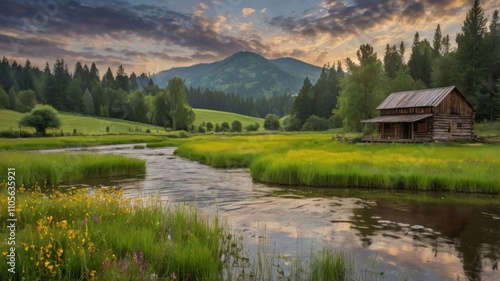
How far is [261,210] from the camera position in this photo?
1469 cm

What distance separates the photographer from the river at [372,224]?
8.85 metres

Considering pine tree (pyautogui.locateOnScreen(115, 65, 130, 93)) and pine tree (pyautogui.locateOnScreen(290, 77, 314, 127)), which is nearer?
pine tree (pyautogui.locateOnScreen(290, 77, 314, 127))

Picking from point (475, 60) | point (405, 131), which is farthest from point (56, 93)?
point (475, 60)

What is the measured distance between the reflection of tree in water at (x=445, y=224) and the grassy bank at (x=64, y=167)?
18801mm

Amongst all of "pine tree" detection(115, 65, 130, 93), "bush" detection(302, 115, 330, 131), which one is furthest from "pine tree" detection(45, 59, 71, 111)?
"bush" detection(302, 115, 330, 131)

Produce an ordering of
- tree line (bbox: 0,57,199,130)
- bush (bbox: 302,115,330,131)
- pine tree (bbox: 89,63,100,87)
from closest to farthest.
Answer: tree line (bbox: 0,57,199,130)
bush (bbox: 302,115,330,131)
pine tree (bbox: 89,63,100,87)

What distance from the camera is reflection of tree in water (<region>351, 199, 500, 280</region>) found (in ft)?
31.5

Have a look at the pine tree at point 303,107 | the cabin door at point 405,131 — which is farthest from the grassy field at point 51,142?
the pine tree at point 303,107

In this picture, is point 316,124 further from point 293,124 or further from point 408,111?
Result: point 408,111

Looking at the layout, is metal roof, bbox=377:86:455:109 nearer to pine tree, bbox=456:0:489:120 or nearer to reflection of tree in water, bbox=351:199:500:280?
pine tree, bbox=456:0:489:120

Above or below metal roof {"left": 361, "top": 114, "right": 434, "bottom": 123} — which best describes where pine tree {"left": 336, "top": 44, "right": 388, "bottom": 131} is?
above

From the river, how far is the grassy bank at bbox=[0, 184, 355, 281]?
4.34 ft

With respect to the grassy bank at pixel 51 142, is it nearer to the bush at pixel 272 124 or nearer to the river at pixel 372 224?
the river at pixel 372 224

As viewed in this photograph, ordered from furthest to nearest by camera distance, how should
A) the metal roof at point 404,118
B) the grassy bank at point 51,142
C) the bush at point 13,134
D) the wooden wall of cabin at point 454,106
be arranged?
1. the bush at point 13,134
2. the wooden wall of cabin at point 454,106
3. the metal roof at point 404,118
4. the grassy bank at point 51,142
